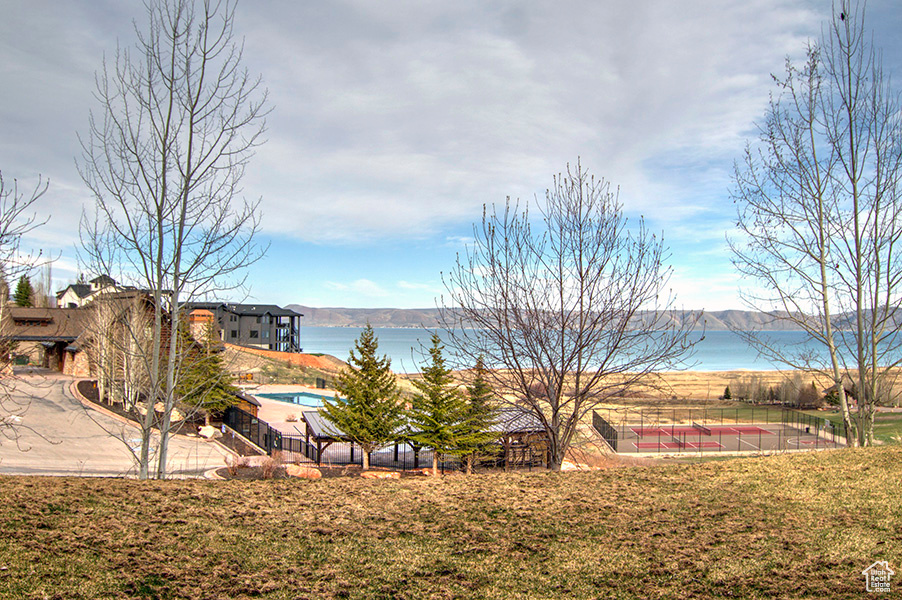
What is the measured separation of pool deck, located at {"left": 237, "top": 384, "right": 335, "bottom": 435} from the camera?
98.6 feet

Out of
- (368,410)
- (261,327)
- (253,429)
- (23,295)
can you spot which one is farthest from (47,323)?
(368,410)

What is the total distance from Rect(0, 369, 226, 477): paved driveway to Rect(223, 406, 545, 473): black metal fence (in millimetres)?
2182

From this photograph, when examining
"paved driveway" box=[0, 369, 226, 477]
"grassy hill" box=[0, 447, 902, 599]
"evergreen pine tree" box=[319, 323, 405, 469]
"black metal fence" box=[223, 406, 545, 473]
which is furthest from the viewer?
"black metal fence" box=[223, 406, 545, 473]

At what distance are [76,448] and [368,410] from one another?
38.3 feet

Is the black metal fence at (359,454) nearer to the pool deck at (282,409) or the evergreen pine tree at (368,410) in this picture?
the evergreen pine tree at (368,410)

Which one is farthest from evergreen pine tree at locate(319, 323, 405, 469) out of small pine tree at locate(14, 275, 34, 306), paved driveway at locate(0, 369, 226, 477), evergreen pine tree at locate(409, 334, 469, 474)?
small pine tree at locate(14, 275, 34, 306)

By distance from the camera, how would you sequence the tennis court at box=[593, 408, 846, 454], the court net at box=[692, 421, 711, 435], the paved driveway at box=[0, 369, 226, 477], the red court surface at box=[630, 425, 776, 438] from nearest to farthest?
1. the paved driveway at box=[0, 369, 226, 477]
2. the tennis court at box=[593, 408, 846, 454]
3. the court net at box=[692, 421, 711, 435]
4. the red court surface at box=[630, 425, 776, 438]

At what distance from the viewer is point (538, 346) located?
9.29 meters

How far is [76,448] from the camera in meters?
21.4

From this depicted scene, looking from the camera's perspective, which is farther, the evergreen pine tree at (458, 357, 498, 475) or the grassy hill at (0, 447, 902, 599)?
the evergreen pine tree at (458, 357, 498, 475)

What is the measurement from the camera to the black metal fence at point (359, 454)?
21.5 metres

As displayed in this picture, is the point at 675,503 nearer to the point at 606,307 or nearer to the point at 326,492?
the point at 606,307

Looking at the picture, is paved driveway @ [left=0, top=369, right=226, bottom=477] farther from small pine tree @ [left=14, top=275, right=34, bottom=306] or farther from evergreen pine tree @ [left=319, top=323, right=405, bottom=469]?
small pine tree @ [left=14, top=275, right=34, bottom=306]

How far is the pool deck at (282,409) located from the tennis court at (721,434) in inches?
655
